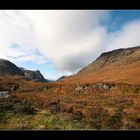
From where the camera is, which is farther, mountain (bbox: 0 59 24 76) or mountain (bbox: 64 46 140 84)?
mountain (bbox: 0 59 24 76)

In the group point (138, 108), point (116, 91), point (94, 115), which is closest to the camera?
point (94, 115)

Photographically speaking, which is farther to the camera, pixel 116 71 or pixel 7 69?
pixel 7 69

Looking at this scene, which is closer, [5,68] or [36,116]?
[36,116]

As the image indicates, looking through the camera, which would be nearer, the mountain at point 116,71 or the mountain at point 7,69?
the mountain at point 116,71

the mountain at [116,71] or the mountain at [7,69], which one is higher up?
the mountain at [7,69]

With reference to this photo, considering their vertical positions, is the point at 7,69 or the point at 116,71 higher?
the point at 7,69

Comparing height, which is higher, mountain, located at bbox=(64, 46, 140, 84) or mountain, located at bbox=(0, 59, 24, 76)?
mountain, located at bbox=(0, 59, 24, 76)
